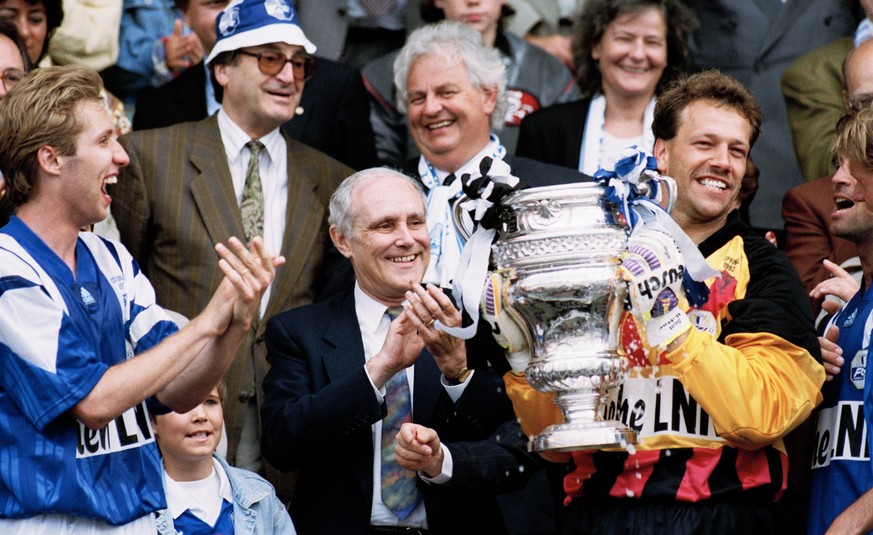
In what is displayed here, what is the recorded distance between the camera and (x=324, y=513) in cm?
514

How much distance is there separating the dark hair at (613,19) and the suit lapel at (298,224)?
60.1 inches

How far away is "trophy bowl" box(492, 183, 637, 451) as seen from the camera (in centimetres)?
397

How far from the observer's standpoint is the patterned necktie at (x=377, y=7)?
8.04 meters

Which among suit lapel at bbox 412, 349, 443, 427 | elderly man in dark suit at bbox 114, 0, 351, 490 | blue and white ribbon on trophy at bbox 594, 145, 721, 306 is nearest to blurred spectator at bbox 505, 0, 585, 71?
elderly man in dark suit at bbox 114, 0, 351, 490

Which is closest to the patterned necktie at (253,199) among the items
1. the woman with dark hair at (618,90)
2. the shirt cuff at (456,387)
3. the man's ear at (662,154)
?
the woman with dark hair at (618,90)

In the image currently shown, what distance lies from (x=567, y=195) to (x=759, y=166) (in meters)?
3.39

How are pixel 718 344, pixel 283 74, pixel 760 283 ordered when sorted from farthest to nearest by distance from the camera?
pixel 283 74, pixel 760 283, pixel 718 344

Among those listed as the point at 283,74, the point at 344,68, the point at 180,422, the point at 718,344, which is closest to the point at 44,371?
the point at 180,422

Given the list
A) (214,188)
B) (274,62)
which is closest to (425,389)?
(214,188)

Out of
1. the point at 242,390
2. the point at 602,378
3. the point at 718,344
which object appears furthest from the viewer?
the point at 242,390

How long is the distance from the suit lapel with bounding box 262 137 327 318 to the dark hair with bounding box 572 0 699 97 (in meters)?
1.53

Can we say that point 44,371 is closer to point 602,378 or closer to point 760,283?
point 602,378

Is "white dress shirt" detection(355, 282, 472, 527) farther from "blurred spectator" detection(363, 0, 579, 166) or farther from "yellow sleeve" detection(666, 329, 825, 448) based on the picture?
"blurred spectator" detection(363, 0, 579, 166)

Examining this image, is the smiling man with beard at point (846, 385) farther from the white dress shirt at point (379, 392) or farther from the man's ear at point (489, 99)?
the man's ear at point (489, 99)
